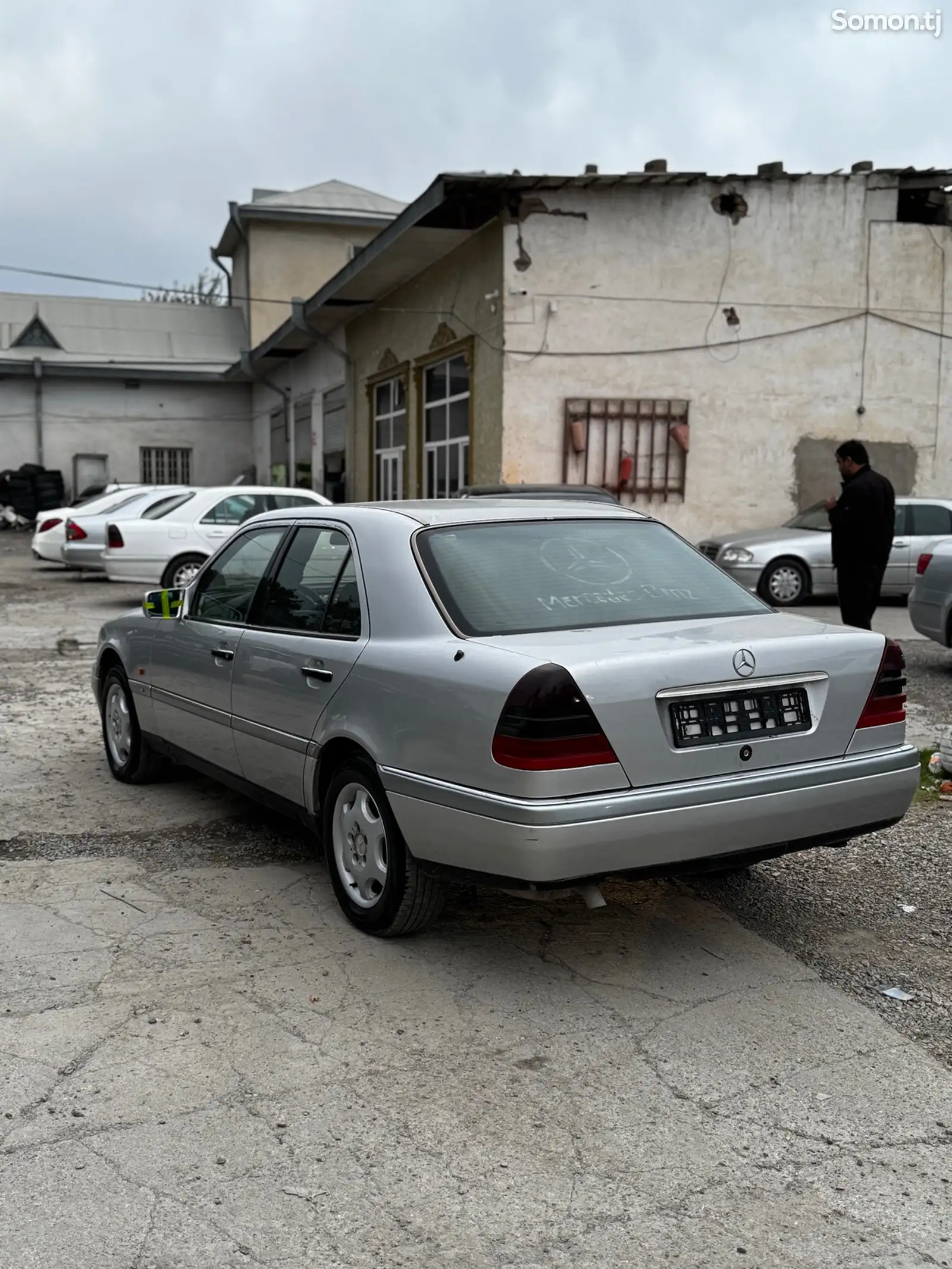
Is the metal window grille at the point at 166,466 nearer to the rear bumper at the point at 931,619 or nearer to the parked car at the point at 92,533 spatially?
the parked car at the point at 92,533

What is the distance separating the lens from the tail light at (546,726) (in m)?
3.45

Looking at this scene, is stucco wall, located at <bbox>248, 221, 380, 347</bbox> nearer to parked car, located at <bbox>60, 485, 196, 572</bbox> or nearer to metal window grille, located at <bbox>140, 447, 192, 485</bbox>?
metal window grille, located at <bbox>140, 447, 192, 485</bbox>

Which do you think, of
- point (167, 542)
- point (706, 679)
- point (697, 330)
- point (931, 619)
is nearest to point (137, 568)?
point (167, 542)

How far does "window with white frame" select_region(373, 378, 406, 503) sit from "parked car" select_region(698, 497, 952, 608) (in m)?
7.70

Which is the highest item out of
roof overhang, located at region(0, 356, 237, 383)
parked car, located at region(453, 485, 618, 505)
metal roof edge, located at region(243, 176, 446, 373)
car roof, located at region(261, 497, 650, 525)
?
metal roof edge, located at region(243, 176, 446, 373)

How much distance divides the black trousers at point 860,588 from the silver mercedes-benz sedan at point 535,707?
4506 mm

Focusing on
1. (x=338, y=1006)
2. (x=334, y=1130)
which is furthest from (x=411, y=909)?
(x=334, y=1130)

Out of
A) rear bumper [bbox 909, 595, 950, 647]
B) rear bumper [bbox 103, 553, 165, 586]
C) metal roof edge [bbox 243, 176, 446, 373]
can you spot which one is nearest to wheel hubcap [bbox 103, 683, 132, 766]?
rear bumper [bbox 909, 595, 950, 647]

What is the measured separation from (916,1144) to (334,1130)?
137 cm

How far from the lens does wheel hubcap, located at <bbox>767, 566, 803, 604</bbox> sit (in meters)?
15.2

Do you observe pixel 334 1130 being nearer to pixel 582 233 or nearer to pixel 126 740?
pixel 126 740

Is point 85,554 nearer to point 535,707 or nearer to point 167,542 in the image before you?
point 167,542

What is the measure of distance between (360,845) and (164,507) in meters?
11.7

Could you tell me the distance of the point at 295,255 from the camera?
3334 centimetres
